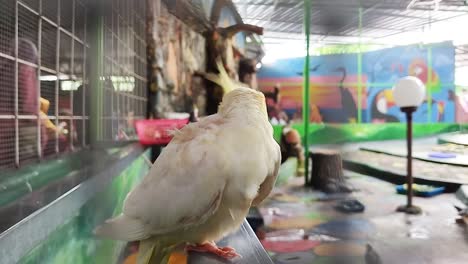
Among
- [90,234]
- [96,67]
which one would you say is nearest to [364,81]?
[96,67]

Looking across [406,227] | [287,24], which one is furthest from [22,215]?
[406,227]

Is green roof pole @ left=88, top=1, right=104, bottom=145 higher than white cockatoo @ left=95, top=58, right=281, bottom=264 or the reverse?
higher

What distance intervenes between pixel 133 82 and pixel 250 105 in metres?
0.39

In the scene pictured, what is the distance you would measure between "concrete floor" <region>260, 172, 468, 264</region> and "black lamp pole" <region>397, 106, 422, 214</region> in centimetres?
3

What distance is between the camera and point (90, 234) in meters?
0.44

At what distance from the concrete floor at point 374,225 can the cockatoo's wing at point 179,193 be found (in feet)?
2.48

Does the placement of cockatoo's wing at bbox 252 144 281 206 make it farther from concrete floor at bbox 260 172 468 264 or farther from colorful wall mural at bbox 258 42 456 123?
concrete floor at bbox 260 172 468 264

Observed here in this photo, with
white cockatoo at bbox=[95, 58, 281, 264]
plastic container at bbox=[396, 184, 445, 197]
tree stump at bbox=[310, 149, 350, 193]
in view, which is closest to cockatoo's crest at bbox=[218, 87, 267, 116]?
white cockatoo at bbox=[95, 58, 281, 264]

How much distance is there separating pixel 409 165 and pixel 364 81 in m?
0.75

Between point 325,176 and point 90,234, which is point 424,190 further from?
point 90,234

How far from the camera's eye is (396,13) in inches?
30.6

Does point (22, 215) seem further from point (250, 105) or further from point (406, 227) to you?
point (406, 227)

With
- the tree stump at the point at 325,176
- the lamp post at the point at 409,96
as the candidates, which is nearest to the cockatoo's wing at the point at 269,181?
the tree stump at the point at 325,176

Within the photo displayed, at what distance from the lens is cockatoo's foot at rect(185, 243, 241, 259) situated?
0.43 meters
